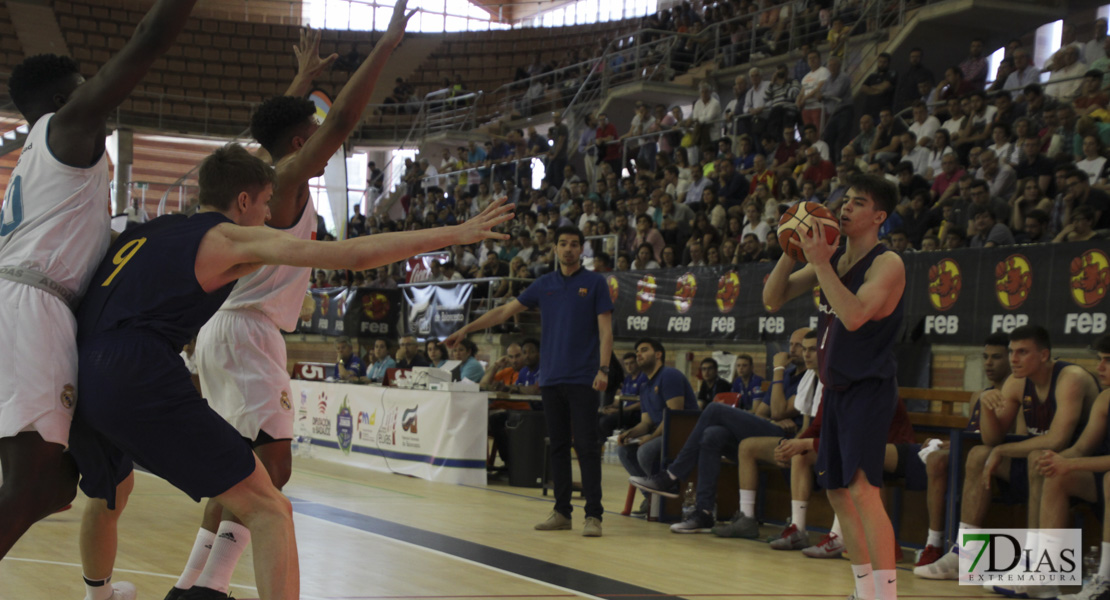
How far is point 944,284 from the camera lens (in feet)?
30.7

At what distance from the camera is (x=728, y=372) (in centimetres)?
1197

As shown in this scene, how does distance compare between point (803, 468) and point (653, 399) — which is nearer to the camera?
point (803, 468)

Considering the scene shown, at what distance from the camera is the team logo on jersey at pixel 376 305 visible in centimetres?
1756

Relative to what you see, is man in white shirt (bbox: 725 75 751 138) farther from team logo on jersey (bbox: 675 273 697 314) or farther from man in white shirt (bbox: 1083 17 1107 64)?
man in white shirt (bbox: 1083 17 1107 64)

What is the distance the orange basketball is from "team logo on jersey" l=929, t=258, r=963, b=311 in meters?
5.59

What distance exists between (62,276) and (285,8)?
3030 centimetres

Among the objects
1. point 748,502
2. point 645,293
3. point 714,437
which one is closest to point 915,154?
point 645,293

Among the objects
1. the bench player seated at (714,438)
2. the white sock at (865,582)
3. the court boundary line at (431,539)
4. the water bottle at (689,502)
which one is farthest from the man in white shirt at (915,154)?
the white sock at (865,582)

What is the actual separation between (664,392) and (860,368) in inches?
172

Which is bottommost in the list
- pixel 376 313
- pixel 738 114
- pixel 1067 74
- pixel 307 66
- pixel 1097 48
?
pixel 376 313

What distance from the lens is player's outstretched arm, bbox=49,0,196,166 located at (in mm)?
3062

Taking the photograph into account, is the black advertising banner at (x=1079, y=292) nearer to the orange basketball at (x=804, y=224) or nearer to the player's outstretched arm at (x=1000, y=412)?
the player's outstretched arm at (x=1000, y=412)

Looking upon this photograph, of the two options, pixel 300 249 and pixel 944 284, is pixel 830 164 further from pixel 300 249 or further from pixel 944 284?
pixel 300 249

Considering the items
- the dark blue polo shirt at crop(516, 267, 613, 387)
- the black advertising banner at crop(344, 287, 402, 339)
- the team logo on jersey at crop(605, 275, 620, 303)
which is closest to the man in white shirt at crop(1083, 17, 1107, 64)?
the team logo on jersey at crop(605, 275, 620, 303)
